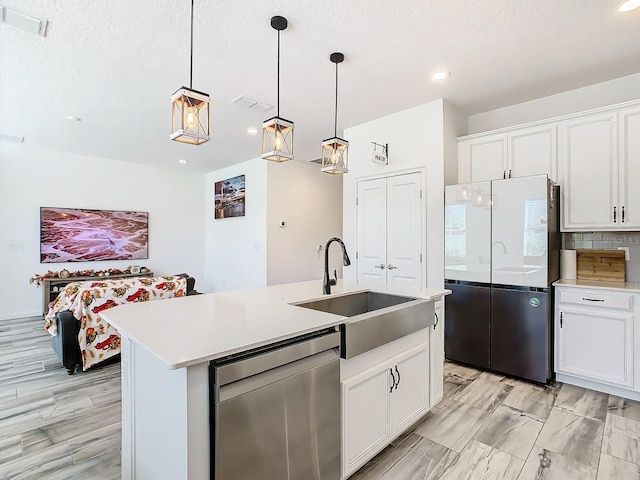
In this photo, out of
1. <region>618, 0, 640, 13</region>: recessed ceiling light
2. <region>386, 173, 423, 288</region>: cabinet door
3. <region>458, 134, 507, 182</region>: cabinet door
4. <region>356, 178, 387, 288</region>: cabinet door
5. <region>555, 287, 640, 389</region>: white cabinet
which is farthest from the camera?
<region>356, 178, 387, 288</region>: cabinet door

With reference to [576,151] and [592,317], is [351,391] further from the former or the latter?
[576,151]

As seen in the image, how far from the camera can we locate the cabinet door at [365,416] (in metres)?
1.63

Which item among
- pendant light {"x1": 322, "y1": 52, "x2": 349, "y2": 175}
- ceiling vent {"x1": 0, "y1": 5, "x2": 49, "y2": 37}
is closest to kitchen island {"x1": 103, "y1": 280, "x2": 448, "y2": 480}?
pendant light {"x1": 322, "y1": 52, "x2": 349, "y2": 175}

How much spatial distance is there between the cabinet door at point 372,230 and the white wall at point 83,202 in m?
4.40

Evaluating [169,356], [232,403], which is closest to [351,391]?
[232,403]

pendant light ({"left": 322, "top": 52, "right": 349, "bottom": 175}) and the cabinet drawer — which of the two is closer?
pendant light ({"left": 322, "top": 52, "right": 349, "bottom": 175})

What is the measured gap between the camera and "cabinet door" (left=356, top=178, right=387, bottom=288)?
13.4ft

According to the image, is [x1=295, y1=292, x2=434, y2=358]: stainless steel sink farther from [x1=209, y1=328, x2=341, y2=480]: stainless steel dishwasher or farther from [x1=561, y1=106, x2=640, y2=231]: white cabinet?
[x1=561, y1=106, x2=640, y2=231]: white cabinet

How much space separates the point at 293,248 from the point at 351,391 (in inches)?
180

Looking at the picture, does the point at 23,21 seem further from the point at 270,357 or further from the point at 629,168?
the point at 629,168

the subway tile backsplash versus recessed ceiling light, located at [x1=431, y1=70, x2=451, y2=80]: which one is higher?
recessed ceiling light, located at [x1=431, y1=70, x2=451, y2=80]

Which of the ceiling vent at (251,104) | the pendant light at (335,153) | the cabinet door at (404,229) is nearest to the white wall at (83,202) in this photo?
the ceiling vent at (251,104)

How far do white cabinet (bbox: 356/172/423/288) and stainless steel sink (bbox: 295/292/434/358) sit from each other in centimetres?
114

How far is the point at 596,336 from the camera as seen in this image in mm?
2760
